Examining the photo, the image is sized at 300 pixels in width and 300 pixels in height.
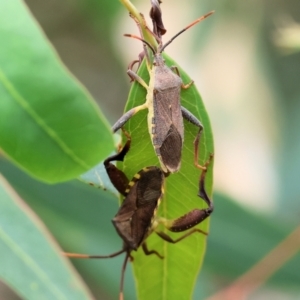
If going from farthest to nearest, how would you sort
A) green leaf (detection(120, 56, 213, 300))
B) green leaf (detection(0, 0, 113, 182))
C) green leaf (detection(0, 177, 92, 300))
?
green leaf (detection(120, 56, 213, 300))
green leaf (detection(0, 177, 92, 300))
green leaf (detection(0, 0, 113, 182))

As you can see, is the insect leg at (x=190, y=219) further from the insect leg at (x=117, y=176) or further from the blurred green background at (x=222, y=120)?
the blurred green background at (x=222, y=120)

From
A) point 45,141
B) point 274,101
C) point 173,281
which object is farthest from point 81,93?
point 274,101

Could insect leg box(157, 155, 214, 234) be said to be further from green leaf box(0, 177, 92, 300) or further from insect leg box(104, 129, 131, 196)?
green leaf box(0, 177, 92, 300)

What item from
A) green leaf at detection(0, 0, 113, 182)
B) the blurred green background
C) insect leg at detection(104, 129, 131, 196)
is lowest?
the blurred green background

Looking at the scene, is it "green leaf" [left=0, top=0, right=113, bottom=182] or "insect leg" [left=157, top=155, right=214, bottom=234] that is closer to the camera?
"green leaf" [left=0, top=0, right=113, bottom=182]

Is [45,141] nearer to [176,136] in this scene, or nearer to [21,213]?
[21,213]

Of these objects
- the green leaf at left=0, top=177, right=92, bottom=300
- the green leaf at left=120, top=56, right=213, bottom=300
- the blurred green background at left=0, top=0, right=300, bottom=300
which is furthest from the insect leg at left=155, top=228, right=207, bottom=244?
the blurred green background at left=0, top=0, right=300, bottom=300

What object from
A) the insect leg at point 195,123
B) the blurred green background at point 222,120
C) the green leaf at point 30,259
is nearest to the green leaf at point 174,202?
the insect leg at point 195,123

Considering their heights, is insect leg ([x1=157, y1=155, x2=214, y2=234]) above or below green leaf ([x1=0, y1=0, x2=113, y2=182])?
below

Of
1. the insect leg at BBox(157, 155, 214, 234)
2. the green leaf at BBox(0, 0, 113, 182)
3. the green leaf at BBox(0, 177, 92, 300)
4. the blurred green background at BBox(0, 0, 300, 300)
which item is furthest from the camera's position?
the blurred green background at BBox(0, 0, 300, 300)
